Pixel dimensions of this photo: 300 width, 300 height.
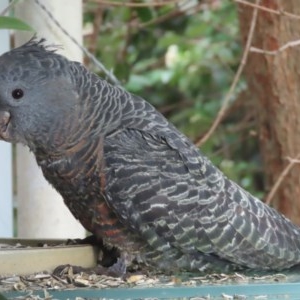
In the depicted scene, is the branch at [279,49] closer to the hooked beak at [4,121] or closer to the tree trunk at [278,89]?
the tree trunk at [278,89]

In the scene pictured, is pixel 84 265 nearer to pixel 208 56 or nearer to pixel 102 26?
pixel 102 26

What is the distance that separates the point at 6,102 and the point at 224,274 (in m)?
0.78

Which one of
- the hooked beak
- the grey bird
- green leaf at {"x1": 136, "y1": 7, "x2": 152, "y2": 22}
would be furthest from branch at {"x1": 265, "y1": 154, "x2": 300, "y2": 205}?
the hooked beak

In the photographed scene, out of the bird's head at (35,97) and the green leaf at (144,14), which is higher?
the green leaf at (144,14)

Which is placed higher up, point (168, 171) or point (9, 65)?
point (9, 65)

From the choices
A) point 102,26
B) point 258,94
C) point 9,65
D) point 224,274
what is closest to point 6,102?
point 9,65

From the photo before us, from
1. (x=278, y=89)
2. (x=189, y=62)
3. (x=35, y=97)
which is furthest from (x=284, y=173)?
(x=189, y=62)

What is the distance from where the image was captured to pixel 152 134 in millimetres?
2631

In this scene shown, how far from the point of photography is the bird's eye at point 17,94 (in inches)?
99.0

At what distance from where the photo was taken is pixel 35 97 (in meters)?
2.56

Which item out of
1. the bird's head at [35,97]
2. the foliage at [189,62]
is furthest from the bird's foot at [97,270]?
the foliage at [189,62]

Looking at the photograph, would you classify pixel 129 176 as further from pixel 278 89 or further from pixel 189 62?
pixel 189 62

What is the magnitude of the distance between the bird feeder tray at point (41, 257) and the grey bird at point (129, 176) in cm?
12

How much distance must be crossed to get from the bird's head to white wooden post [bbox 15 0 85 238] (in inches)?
20.3
